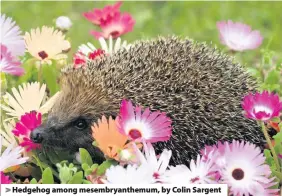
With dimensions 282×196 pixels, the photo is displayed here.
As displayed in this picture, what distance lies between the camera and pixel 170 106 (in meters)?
3.15

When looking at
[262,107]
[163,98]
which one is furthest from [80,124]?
[262,107]

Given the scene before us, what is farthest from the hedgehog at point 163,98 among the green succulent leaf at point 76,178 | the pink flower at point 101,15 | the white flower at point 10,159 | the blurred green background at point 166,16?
the blurred green background at point 166,16

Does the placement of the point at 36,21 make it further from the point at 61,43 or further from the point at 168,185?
the point at 168,185

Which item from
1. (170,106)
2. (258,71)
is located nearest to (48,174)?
(170,106)

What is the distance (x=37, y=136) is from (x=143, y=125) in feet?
1.75

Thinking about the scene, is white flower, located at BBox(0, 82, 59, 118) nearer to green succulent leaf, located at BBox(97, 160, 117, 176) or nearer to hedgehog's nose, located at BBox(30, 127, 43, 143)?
hedgehog's nose, located at BBox(30, 127, 43, 143)

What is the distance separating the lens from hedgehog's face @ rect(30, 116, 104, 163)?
10.5 feet

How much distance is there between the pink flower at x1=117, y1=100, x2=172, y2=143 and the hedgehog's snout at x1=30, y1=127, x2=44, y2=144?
1.43 feet

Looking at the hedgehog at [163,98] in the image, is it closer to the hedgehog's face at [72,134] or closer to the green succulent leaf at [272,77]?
the hedgehog's face at [72,134]

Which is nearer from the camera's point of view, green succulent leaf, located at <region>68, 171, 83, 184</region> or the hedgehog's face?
green succulent leaf, located at <region>68, 171, 83, 184</region>

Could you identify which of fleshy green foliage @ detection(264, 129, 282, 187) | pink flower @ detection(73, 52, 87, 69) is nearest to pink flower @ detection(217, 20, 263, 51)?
pink flower @ detection(73, 52, 87, 69)

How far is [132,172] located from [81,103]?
2.36 feet

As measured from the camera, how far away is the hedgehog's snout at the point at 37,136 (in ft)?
10.2
